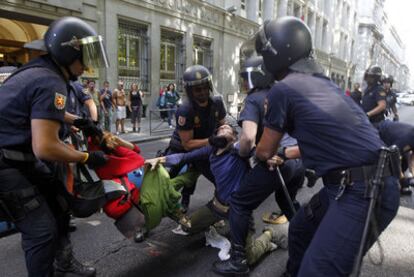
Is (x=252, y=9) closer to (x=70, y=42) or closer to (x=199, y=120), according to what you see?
(x=199, y=120)

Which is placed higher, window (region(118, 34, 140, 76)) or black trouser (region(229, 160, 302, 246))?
window (region(118, 34, 140, 76))

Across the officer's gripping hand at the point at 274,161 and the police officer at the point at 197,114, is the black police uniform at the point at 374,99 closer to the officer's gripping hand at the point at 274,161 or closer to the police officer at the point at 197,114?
the police officer at the point at 197,114

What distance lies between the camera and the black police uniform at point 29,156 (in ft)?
6.50

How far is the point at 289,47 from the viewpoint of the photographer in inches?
79.2

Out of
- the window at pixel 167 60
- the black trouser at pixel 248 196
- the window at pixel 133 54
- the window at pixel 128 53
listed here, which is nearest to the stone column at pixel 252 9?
the window at pixel 167 60

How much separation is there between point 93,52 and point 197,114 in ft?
4.96

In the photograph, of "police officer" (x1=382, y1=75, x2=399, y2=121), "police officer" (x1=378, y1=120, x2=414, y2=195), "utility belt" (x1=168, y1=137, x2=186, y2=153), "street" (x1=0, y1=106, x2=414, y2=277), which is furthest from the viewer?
"police officer" (x1=382, y1=75, x2=399, y2=121)

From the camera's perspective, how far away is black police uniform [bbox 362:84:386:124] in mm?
5890

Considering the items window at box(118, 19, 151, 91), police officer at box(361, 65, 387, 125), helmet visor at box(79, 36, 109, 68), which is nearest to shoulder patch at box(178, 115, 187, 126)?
helmet visor at box(79, 36, 109, 68)

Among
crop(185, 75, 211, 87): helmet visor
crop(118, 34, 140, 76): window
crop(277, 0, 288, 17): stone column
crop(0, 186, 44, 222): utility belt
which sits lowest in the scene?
crop(0, 186, 44, 222): utility belt

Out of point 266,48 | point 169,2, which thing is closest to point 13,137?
point 266,48

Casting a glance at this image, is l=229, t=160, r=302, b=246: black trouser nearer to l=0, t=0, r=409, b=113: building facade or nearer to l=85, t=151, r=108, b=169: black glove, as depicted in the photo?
l=85, t=151, r=108, b=169: black glove

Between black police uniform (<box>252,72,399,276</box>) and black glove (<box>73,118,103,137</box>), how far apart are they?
132 centimetres

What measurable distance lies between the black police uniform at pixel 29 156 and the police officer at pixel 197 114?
4.87ft
